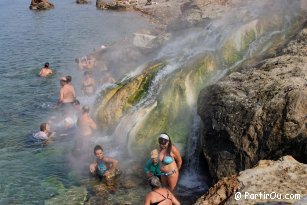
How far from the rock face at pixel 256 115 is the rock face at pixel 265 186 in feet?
4.02

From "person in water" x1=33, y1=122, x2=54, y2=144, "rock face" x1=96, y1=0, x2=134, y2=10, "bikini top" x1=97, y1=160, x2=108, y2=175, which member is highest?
"rock face" x1=96, y1=0, x2=134, y2=10

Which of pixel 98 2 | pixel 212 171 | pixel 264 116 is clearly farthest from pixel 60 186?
pixel 98 2

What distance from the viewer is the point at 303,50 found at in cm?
1234

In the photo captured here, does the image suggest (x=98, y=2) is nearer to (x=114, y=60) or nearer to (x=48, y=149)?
(x=114, y=60)

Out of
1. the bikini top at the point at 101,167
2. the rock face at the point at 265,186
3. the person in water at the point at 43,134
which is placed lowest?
the person in water at the point at 43,134

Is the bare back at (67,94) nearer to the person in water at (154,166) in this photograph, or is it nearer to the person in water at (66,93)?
the person in water at (66,93)

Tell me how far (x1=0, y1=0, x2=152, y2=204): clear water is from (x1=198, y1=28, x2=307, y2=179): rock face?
17.2ft

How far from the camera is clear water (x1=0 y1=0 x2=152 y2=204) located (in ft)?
44.0

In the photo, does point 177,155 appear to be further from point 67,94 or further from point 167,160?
point 67,94

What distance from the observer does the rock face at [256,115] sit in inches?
373

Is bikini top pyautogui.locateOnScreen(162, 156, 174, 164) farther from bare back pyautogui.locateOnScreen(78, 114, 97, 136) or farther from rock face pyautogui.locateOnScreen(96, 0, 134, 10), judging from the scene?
rock face pyautogui.locateOnScreen(96, 0, 134, 10)

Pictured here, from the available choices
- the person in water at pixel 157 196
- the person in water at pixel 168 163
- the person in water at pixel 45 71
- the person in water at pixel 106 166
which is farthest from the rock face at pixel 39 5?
the person in water at pixel 157 196

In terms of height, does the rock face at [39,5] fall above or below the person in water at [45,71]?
above

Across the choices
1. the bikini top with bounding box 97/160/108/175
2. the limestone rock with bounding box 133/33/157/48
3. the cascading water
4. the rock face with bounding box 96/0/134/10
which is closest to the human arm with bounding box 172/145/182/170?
the cascading water
